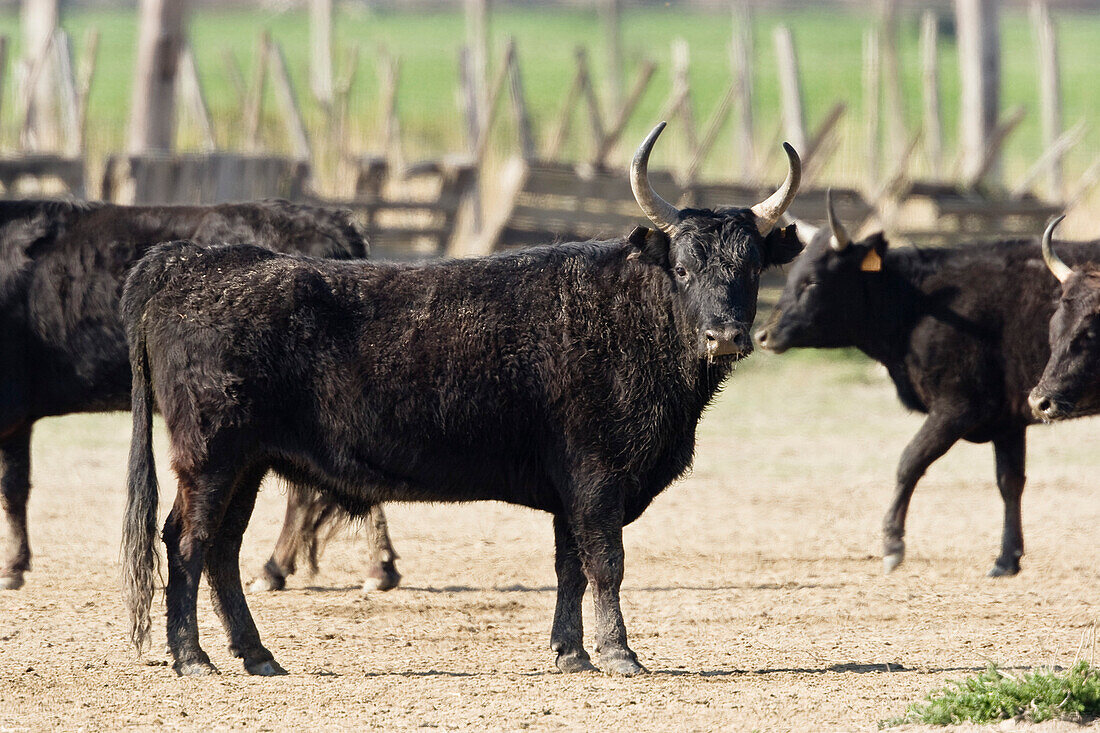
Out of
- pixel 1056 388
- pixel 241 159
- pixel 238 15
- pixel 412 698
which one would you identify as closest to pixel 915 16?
pixel 238 15

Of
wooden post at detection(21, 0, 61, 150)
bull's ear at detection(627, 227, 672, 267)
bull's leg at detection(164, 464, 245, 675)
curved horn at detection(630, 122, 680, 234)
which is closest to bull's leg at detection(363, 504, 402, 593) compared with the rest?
bull's leg at detection(164, 464, 245, 675)

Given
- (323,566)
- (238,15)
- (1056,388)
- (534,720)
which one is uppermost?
(238,15)

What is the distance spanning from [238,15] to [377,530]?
5581 cm

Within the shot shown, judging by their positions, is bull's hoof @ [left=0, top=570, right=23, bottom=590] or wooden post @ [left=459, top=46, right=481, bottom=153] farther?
wooden post @ [left=459, top=46, right=481, bottom=153]

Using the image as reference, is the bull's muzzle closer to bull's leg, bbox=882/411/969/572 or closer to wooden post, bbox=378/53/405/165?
bull's leg, bbox=882/411/969/572

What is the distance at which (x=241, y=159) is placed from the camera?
15.0 meters

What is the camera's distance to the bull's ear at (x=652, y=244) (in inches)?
246

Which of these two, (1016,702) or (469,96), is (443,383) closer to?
(1016,702)

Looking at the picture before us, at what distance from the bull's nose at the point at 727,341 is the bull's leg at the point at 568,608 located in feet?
3.37

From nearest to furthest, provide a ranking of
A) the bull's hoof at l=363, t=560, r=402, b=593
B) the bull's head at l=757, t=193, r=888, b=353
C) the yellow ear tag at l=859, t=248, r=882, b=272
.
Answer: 1. the bull's hoof at l=363, t=560, r=402, b=593
2. the yellow ear tag at l=859, t=248, r=882, b=272
3. the bull's head at l=757, t=193, r=888, b=353

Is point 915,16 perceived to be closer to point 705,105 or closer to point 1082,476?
point 705,105

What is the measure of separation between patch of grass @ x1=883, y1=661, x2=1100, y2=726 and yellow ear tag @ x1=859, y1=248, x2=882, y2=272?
4.50 m

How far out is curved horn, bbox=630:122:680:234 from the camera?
6.06 m

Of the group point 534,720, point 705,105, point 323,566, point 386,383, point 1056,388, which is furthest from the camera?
point 705,105
